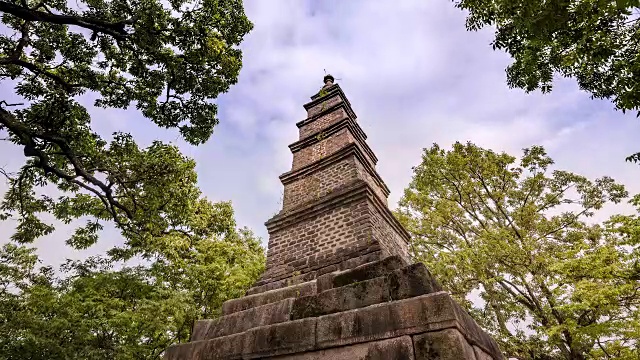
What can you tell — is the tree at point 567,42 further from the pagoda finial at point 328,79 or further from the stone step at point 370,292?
the pagoda finial at point 328,79

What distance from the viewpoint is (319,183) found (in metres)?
7.08

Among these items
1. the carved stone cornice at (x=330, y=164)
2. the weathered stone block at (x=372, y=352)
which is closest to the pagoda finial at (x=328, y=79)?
the carved stone cornice at (x=330, y=164)

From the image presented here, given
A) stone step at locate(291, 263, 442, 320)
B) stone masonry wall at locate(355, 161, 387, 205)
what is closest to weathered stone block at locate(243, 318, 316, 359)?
stone step at locate(291, 263, 442, 320)

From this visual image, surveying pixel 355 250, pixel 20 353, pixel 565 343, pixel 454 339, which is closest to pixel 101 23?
pixel 355 250

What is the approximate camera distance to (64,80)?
784 cm

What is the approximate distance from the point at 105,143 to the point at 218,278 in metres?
5.58

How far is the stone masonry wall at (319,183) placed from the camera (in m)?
6.79

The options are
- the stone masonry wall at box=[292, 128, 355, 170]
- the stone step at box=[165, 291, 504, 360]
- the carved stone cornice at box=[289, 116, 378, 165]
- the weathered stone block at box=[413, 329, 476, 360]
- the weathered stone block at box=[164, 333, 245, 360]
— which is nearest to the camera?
the weathered stone block at box=[413, 329, 476, 360]

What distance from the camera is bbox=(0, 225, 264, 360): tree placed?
374 inches

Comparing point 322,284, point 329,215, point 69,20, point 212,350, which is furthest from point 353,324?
point 69,20

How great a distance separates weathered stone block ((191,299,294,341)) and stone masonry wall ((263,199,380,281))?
0.87 metres

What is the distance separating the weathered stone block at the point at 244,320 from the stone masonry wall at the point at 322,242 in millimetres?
870

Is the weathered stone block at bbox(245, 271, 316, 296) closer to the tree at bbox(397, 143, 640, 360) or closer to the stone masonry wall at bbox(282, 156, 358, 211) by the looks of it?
the stone masonry wall at bbox(282, 156, 358, 211)

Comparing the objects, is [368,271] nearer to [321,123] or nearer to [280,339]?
[280,339]
